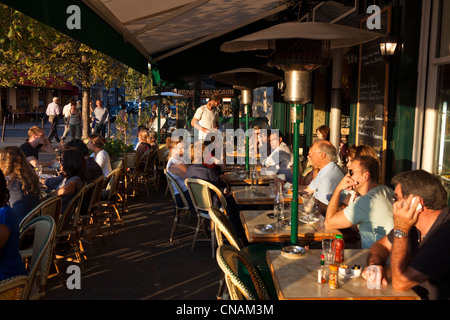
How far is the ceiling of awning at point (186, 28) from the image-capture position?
4.58 meters

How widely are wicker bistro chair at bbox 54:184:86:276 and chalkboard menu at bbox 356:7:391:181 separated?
362 cm

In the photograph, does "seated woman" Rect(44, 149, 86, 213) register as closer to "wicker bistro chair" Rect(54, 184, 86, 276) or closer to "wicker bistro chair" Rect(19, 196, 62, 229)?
"wicker bistro chair" Rect(54, 184, 86, 276)

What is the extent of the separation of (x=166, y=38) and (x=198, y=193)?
2.79m

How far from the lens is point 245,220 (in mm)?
3986

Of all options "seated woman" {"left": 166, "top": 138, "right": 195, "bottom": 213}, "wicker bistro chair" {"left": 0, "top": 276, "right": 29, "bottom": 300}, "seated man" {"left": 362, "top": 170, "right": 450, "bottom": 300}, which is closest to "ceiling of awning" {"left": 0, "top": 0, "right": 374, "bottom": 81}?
"seated woman" {"left": 166, "top": 138, "right": 195, "bottom": 213}

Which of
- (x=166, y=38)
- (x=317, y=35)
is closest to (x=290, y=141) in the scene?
(x=166, y=38)

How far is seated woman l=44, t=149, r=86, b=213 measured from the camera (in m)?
4.79

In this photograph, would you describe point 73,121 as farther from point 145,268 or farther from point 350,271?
point 350,271

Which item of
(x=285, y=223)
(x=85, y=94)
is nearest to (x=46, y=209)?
(x=285, y=223)

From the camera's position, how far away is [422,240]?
8.09ft

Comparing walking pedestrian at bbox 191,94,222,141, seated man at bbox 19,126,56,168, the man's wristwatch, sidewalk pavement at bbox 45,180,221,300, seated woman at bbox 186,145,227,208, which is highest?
walking pedestrian at bbox 191,94,222,141

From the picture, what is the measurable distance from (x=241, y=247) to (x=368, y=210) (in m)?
1.09

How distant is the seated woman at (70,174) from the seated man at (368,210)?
2.78m

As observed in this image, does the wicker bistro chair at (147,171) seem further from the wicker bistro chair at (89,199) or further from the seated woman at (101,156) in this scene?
the wicker bistro chair at (89,199)
